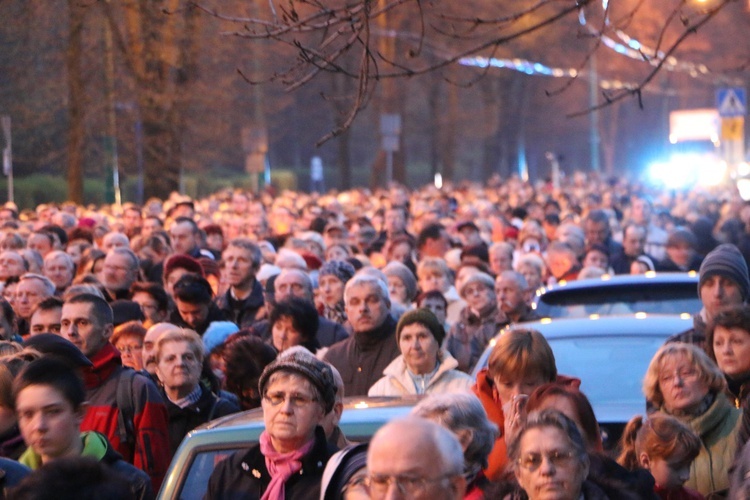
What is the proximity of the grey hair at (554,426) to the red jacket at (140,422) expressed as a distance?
252 cm

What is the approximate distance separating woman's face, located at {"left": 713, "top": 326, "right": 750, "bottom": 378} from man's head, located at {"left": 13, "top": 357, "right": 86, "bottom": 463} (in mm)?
2971

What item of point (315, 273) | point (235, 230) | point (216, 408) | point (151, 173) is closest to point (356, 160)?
point (151, 173)

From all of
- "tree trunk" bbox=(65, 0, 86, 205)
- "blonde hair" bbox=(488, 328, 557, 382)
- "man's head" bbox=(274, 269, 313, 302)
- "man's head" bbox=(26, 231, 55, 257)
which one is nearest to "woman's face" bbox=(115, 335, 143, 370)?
"man's head" bbox=(274, 269, 313, 302)

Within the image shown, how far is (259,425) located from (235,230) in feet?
48.3

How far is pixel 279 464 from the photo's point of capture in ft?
17.7

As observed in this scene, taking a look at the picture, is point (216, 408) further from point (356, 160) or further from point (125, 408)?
point (356, 160)

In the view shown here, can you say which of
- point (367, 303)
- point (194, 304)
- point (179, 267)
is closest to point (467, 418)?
point (367, 303)

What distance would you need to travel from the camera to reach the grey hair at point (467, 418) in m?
5.11

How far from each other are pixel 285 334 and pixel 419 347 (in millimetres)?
1509

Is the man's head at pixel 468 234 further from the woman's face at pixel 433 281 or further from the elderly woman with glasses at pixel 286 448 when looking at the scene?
the elderly woman with glasses at pixel 286 448

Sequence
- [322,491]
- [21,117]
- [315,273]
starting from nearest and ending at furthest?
[322,491]
[315,273]
[21,117]

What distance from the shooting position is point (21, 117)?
105ft

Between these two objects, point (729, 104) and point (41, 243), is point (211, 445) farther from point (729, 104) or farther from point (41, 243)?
point (729, 104)

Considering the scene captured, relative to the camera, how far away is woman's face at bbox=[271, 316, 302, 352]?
952 cm
